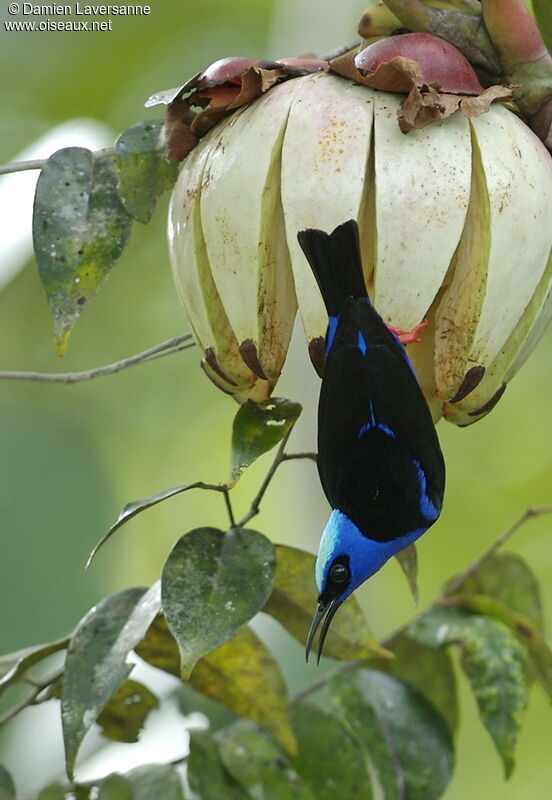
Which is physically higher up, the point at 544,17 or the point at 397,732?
the point at 544,17

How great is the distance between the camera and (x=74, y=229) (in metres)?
1.63

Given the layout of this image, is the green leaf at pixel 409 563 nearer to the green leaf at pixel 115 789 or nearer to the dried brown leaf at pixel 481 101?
the green leaf at pixel 115 789

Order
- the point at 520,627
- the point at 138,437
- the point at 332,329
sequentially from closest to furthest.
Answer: the point at 332,329 → the point at 520,627 → the point at 138,437

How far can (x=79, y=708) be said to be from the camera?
1.50 meters

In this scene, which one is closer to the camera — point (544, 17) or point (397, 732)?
point (544, 17)

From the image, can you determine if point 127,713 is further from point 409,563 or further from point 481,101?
point 481,101

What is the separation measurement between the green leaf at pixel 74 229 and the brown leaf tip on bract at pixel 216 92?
15 centimetres

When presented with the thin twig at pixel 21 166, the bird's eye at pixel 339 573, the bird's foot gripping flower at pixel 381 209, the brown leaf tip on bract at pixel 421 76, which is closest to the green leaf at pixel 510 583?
the bird's eye at pixel 339 573

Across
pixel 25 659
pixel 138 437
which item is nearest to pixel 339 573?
pixel 25 659

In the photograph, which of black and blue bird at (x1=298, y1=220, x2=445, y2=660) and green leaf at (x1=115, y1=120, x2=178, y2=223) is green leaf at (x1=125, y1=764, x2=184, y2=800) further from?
green leaf at (x1=115, y1=120, x2=178, y2=223)

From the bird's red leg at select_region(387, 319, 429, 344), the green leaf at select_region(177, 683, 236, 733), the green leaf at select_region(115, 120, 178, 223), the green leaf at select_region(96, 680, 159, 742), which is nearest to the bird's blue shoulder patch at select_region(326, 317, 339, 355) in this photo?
the bird's red leg at select_region(387, 319, 429, 344)

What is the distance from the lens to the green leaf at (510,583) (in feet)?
7.09

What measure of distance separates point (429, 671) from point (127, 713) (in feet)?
1.86

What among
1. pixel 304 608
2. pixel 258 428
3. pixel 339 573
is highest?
pixel 258 428
